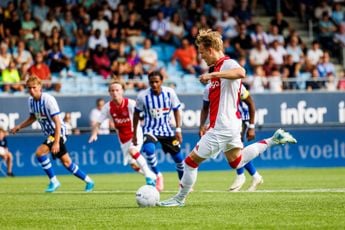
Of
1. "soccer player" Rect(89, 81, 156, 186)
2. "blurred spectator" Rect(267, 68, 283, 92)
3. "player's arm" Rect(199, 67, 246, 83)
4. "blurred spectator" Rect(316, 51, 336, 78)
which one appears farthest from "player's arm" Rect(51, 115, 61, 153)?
"blurred spectator" Rect(316, 51, 336, 78)

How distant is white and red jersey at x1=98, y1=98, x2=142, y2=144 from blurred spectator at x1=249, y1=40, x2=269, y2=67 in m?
11.1

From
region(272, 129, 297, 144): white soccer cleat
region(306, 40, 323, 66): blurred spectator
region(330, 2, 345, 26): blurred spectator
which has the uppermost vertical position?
region(330, 2, 345, 26): blurred spectator

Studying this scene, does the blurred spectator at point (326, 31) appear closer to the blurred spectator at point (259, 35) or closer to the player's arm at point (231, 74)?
the blurred spectator at point (259, 35)

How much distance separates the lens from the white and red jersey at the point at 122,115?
20797 mm

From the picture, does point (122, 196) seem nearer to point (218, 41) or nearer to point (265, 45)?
point (218, 41)

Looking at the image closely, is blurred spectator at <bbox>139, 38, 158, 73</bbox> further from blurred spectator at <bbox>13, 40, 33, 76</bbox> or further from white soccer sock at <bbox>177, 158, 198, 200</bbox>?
white soccer sock at <bbox>177, 158, 198, 200</bbox>

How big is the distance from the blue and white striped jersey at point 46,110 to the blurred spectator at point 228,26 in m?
14.5

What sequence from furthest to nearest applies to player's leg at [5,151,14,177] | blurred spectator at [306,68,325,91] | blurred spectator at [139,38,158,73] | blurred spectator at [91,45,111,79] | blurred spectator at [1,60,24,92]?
blurred spectator at [306,68,325,91], blurred spectator at [139,38,158,73], blurred spectator at [91,45,111,79], blurred spectator at [1,60,24,92], player's leg at [5,151,14,177]

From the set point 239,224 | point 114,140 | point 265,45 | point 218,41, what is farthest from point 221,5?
Answer: point 239,224

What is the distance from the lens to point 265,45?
107ft

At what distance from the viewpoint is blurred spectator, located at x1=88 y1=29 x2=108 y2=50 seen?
29.6 meters

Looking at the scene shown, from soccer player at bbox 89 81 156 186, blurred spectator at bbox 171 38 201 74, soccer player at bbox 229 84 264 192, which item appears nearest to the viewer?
soccer player at bbox 229 84 264 192

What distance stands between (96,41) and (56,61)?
1.68 meters

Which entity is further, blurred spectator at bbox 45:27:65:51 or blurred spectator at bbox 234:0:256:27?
blurred spectator at bbox 234:0:256:27
